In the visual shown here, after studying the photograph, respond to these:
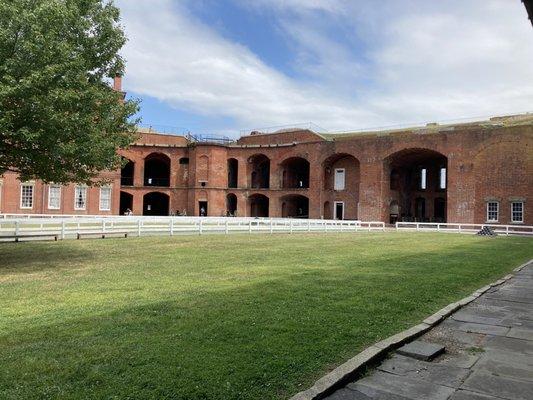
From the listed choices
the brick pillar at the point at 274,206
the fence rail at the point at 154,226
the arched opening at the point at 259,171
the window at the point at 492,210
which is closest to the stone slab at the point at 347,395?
the fence rail at the point at 154,226

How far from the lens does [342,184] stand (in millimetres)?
43312

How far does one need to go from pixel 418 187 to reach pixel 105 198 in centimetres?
2999

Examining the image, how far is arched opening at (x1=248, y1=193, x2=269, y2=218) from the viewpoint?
48275 mm

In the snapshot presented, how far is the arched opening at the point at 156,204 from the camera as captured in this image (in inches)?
2012

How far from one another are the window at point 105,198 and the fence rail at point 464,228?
24.5 meters

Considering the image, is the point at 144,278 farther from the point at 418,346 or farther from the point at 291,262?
the point at 418,346

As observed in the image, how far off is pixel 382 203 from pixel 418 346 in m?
35.5

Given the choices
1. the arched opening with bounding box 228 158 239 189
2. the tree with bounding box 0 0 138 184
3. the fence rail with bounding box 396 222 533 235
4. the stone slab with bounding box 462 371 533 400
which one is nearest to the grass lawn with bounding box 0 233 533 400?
the stone slab with bounding box 462 371 533 400

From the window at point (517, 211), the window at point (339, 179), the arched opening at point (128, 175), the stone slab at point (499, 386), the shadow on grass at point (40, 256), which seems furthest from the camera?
the arched opening at point (128, 175)

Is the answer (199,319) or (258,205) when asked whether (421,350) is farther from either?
(258,205)

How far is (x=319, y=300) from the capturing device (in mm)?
6652

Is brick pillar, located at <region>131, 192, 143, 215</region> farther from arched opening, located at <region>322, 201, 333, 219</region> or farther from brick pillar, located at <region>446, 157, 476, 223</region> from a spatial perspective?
brick pillar, located at <region>446, 157, 476, 223</region>

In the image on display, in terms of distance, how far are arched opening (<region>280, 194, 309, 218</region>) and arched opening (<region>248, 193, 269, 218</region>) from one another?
9.14 ft

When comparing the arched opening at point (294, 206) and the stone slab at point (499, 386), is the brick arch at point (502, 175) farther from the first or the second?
the stone slab at point (499, 386)
